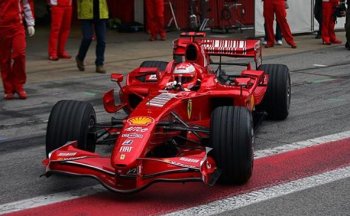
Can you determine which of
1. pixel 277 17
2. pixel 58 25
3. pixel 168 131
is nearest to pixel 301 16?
pixel 277 17

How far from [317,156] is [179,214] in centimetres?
211

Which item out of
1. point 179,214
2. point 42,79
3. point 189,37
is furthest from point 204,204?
point 42,79

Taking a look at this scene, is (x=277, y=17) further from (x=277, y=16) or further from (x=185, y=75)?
(x=185, y=75)

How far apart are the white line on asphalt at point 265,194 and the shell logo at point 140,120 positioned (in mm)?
795

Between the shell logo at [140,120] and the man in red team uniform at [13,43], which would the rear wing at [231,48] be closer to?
the shell logo at [140,120]

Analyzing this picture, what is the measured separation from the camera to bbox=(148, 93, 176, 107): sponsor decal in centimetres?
606

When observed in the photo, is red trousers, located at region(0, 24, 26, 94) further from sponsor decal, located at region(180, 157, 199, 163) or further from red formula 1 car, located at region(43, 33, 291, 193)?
sponsor decal, located at region(180, 157, 199, 163)

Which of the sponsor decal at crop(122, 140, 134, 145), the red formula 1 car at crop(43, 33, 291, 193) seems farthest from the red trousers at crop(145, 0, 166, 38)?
the sponsor decal at crop(122, 140, 134, 145)

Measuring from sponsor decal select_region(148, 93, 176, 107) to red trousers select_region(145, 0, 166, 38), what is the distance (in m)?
10.7

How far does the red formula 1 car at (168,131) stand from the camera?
532cm

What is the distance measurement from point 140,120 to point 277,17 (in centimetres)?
1034

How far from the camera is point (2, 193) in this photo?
5.81m

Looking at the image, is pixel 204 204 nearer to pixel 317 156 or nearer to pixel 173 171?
pixel 173 171

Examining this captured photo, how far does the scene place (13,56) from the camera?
31.8 ft
